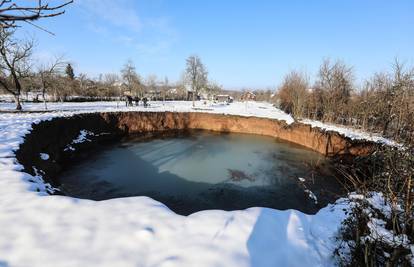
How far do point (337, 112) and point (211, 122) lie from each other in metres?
11.8

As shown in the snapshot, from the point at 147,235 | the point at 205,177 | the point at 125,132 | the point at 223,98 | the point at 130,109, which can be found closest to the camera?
the point at 147,235

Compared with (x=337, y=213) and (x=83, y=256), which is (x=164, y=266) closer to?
(x=83, y=256)

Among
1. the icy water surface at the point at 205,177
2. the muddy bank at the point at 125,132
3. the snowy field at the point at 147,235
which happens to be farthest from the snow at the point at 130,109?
the snowy field at the point at 147,235

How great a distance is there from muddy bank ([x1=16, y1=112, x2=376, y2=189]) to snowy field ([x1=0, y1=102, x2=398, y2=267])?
468cm

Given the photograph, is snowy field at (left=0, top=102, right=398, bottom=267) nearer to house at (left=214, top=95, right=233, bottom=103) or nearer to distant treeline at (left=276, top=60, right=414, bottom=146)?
distant treeline at (left=276, top=60, right=414, bottom=146)

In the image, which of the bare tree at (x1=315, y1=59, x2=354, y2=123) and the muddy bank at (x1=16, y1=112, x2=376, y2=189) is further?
the bare tree at (x1=315, y1=59, x2=354, y2=123)

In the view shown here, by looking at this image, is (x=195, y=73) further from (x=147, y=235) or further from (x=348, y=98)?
(x=147, y=235)

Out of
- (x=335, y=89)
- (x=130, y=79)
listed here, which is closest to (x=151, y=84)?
(x=130, y=79)

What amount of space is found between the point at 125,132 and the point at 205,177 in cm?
1280

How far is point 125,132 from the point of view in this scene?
2020 cm

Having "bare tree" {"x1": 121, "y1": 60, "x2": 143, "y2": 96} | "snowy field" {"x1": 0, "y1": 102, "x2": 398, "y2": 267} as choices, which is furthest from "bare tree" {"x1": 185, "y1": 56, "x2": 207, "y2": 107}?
"snowy field" {"x1": 0, "y1": 102, "x2": 398, "y2": 267}

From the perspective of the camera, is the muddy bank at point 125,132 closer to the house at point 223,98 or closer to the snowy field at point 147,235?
the snowy field at point 147,235

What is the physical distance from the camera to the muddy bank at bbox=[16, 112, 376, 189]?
9742 mm

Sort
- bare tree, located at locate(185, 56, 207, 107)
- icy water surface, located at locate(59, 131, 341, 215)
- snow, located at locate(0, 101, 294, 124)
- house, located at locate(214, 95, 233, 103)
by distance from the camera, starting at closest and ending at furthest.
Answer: icy water surface, located at locate(59, 131, 341, 215) → snow, located at locate(0, 101, 294, 124) → bare tree, located at locate(185, 56, 207, 107) → house, located at locate(214, 95, 233, 103)
